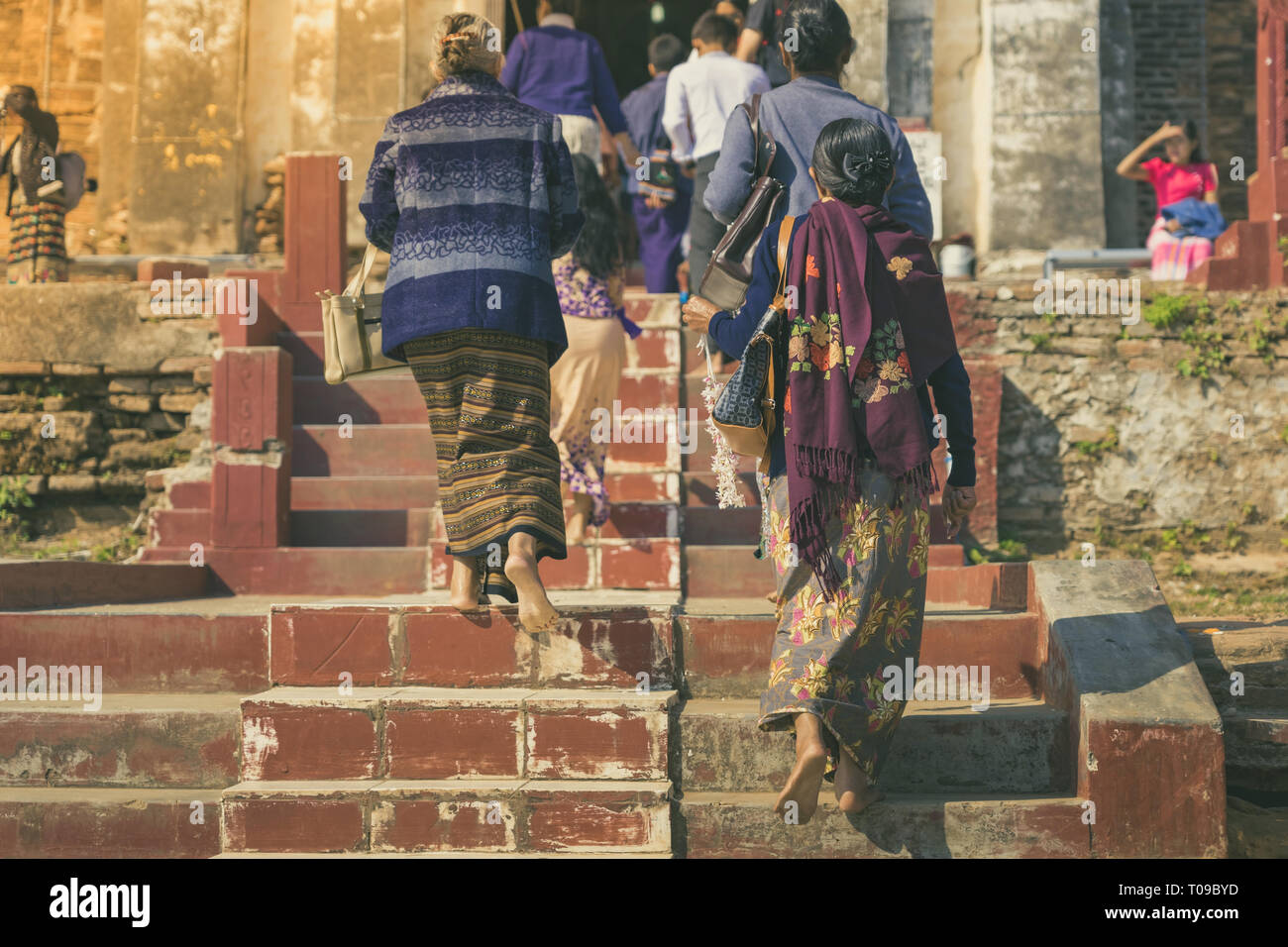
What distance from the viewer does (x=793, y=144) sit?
4.45 meters

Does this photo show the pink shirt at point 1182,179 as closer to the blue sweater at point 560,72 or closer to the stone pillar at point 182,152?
the blue sweater at point 560,72

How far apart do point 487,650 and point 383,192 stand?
1.63 m

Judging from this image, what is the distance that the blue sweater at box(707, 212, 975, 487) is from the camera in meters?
4.00

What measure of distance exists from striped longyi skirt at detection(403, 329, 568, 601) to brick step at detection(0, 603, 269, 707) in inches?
43.0

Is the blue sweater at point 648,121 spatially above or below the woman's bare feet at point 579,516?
above

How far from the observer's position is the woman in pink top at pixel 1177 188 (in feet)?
28.9

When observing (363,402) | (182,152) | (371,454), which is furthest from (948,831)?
(182,152)

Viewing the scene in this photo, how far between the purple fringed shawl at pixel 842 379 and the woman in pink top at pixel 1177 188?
18.3ft

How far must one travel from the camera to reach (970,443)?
409 cm

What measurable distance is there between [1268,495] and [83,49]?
1072 centimetres

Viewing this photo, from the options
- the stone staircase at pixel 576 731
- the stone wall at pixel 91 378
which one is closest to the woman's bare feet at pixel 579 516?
the stone staircase at pixel 576 731

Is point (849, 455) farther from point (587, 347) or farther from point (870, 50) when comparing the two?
point (870, 50)


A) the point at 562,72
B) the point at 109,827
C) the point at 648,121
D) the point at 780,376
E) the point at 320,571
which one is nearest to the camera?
the point at 780,376

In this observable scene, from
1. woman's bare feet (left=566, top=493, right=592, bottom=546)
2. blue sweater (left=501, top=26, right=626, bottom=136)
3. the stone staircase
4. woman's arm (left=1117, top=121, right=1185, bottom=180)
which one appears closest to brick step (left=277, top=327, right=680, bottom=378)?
blue sweater (left=501, top=26, right=626, bottom=136)
